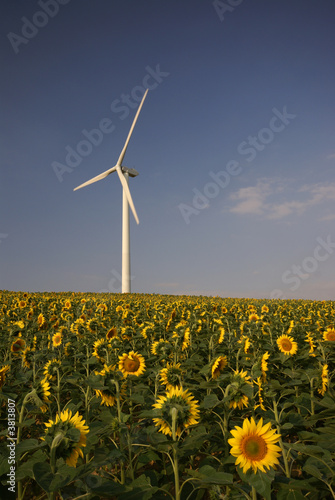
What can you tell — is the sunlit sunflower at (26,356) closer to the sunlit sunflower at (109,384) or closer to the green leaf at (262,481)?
the sunlit sunflower at (109,384)

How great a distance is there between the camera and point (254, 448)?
97.8 inches

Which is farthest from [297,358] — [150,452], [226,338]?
[150,452]

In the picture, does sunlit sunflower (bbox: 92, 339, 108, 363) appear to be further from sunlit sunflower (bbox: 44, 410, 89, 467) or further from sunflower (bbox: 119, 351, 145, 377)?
sunlit sunflower (bbox: 44, 410, 89, 467)

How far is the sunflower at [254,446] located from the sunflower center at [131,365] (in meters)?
2.83

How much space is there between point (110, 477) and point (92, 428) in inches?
21.0

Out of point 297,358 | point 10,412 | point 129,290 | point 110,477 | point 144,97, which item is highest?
point 144,97

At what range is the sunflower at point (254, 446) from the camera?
8.09ft

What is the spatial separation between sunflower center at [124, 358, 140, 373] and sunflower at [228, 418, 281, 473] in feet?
9.28

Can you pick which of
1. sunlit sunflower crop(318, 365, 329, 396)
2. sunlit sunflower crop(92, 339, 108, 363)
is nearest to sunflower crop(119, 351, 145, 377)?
sunlit sunflower crop(92, 339, 108, 363)

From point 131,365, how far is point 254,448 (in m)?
2.93

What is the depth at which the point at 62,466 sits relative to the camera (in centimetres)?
222

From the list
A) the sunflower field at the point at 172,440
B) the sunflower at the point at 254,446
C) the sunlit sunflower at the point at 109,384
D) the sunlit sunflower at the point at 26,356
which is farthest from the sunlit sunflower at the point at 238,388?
the sunlit sunflower at the point at 26,356

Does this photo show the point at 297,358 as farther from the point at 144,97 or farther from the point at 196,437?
the point at 144,97

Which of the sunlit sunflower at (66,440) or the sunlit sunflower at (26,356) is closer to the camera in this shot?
the sunlit sunflower at (66,440)
